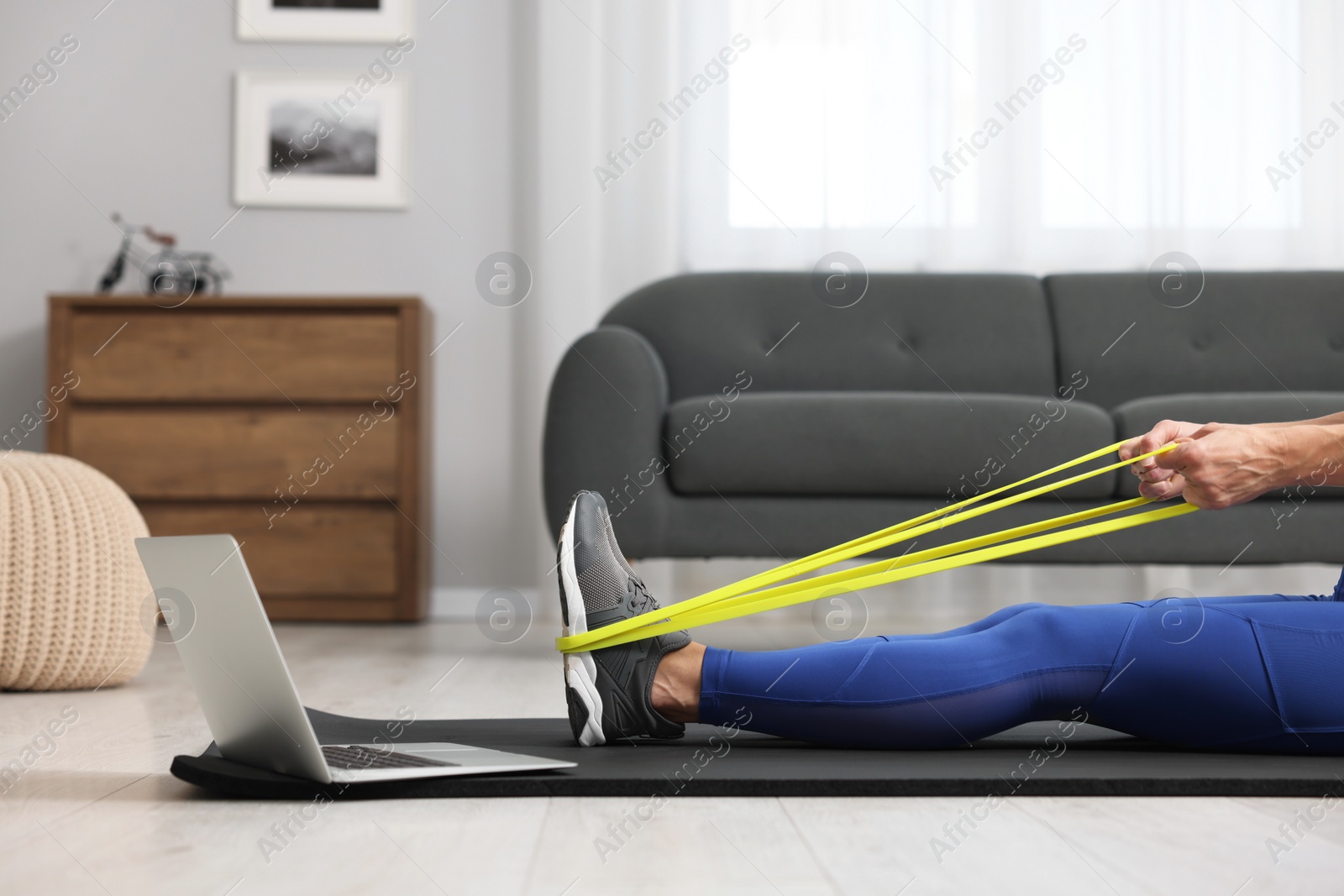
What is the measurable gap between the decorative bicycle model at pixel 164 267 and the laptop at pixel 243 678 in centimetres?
243

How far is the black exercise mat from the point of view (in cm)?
96

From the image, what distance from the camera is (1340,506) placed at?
210 cm

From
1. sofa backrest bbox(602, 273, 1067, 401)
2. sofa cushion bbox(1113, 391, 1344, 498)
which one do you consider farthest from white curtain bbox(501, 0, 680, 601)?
sofa cushion bbox(1113, 391, 1344, 498)

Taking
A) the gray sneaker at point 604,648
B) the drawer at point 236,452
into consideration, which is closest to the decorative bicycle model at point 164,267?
the drawer at point 236,452

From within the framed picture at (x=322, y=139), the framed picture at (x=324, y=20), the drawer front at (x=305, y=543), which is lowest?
the drawer front at (x=305, y=543)

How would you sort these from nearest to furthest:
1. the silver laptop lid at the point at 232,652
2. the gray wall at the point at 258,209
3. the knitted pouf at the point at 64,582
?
1. the silver laptop lid at the point at 232,652
2. the knitted pouf at the point at 64,582
3. the gray wall at the point at 258,209

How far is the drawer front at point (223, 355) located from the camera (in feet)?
9.31

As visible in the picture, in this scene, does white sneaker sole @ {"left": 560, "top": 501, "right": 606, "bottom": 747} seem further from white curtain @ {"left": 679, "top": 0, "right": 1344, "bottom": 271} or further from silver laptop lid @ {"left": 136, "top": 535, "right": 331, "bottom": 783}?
white curtain @ {"left": 679, "top": 0, "right": 1344, "bottom": 271}

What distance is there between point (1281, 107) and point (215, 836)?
3529mm

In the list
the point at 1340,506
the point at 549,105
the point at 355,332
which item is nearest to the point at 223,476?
the point at 355,332

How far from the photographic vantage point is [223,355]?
2854 mm

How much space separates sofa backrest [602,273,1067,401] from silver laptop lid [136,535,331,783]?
5.96 ft

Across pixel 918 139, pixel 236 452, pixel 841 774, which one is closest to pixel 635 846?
pixel 841 774

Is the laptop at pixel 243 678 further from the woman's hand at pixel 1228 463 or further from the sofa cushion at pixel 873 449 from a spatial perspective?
the sofa cushion at pixel 873 449
